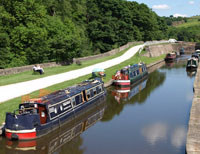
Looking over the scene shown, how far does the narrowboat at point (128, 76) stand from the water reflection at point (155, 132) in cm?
1415

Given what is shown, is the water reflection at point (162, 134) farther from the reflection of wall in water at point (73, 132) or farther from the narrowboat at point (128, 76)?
the narrowboat at point (128, 76)

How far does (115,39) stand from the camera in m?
82.8

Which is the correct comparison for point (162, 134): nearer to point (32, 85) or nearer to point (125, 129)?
point (125, 129)

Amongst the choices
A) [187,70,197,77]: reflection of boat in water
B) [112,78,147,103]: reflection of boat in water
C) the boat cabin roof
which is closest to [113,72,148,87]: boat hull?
[112,78,147,103]: reflection of boat in water

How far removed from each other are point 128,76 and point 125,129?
17.2 meters

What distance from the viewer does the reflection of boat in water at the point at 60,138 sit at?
17.3m

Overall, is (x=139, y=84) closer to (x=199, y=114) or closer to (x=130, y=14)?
(x=199, y=114)

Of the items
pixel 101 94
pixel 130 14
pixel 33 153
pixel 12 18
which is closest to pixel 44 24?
pixel 12 18

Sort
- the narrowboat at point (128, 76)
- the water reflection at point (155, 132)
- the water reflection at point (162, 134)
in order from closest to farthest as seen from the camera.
A: the water reflection at point (162, 134), the water reflection at point (155, 132), the narrowboat at point (128, 76)

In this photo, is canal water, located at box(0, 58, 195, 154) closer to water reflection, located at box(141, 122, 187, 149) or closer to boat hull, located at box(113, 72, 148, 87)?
water reflection, located at box(141, 122, 187, 149)

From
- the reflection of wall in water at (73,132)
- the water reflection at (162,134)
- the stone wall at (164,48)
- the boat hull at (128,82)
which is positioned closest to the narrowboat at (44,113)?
the reflection of wall in water at (73,132)

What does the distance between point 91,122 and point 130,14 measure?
7573 centimetres

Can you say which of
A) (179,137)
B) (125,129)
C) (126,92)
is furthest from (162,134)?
(126,92)

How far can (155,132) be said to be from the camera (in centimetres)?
1991
